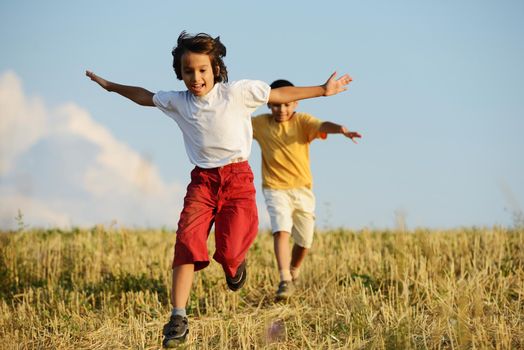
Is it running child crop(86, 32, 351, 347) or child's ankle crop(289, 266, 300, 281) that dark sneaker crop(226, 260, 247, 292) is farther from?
child's ankle crop(289, 266, 300, 281)

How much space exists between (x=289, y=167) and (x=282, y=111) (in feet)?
2.06

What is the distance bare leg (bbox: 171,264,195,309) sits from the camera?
5.34 meters

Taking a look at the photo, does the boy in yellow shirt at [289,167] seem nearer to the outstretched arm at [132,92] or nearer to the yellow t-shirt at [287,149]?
the yellow t-shirt at [287,149]

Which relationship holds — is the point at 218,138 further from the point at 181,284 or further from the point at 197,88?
the point at 181,284

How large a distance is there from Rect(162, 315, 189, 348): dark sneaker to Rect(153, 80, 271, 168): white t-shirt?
1.25 m

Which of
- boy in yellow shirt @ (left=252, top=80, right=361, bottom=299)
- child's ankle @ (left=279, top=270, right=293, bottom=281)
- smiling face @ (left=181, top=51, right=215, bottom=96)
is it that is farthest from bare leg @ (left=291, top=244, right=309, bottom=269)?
smiling face @ (left=181, top=51, right=215, bottom=96)

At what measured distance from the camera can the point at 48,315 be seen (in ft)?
21.6

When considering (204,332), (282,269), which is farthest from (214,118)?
(282,269)

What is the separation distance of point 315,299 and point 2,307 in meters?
3.21

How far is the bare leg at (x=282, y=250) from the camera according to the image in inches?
286

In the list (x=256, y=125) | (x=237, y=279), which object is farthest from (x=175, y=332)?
(x=256, y=125)

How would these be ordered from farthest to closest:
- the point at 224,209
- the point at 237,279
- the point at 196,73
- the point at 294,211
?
1. the point at 294,211
2. the point at 237,279
3. the point at 224,209
4. the point at 196,73

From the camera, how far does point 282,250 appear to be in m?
7.30

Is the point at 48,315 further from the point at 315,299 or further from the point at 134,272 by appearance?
the point at 315,299
